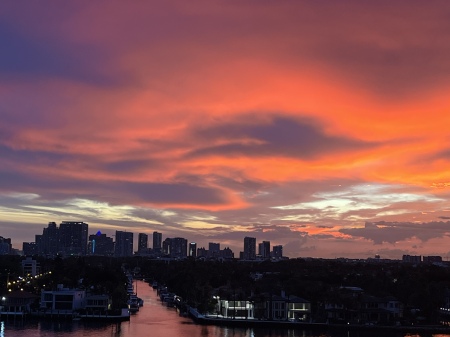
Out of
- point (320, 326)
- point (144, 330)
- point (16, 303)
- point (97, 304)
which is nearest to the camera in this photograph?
point (144, 330)

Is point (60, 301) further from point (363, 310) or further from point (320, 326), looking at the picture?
point (363, 310)

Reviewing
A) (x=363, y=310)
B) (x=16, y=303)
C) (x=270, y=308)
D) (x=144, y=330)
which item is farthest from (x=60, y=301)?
(x=363, y=310)

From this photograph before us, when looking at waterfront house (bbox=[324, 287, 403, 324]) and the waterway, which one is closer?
the waterway

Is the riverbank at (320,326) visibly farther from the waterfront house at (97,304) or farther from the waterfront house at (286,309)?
the waterfront house at (97,304)

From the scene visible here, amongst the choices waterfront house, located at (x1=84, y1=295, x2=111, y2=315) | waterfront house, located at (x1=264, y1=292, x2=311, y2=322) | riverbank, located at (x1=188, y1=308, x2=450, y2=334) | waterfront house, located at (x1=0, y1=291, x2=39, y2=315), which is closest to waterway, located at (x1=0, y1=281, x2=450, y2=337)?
riverbank, located at (x1=188, y1=308, x2=450, y2=334)

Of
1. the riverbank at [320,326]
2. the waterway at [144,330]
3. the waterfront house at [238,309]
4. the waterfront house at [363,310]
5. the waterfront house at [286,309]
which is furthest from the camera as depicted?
the waterfront house at [238,309]

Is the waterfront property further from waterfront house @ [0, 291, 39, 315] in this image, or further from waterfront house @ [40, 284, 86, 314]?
waterfront house @ [0, 291, 39, 315]

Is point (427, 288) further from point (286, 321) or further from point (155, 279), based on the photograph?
point (155, 279)

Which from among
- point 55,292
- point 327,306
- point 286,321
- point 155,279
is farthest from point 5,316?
point 155,279

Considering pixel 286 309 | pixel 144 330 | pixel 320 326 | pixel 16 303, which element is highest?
pixel 286 309

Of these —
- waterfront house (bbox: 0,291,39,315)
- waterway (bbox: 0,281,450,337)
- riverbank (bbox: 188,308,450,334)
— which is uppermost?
waterfront house (bbox: 0,291,39,315)

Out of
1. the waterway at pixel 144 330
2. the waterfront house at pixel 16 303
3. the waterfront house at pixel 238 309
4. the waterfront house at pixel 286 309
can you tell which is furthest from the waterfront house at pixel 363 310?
the waterfront house at pixel 16 303
